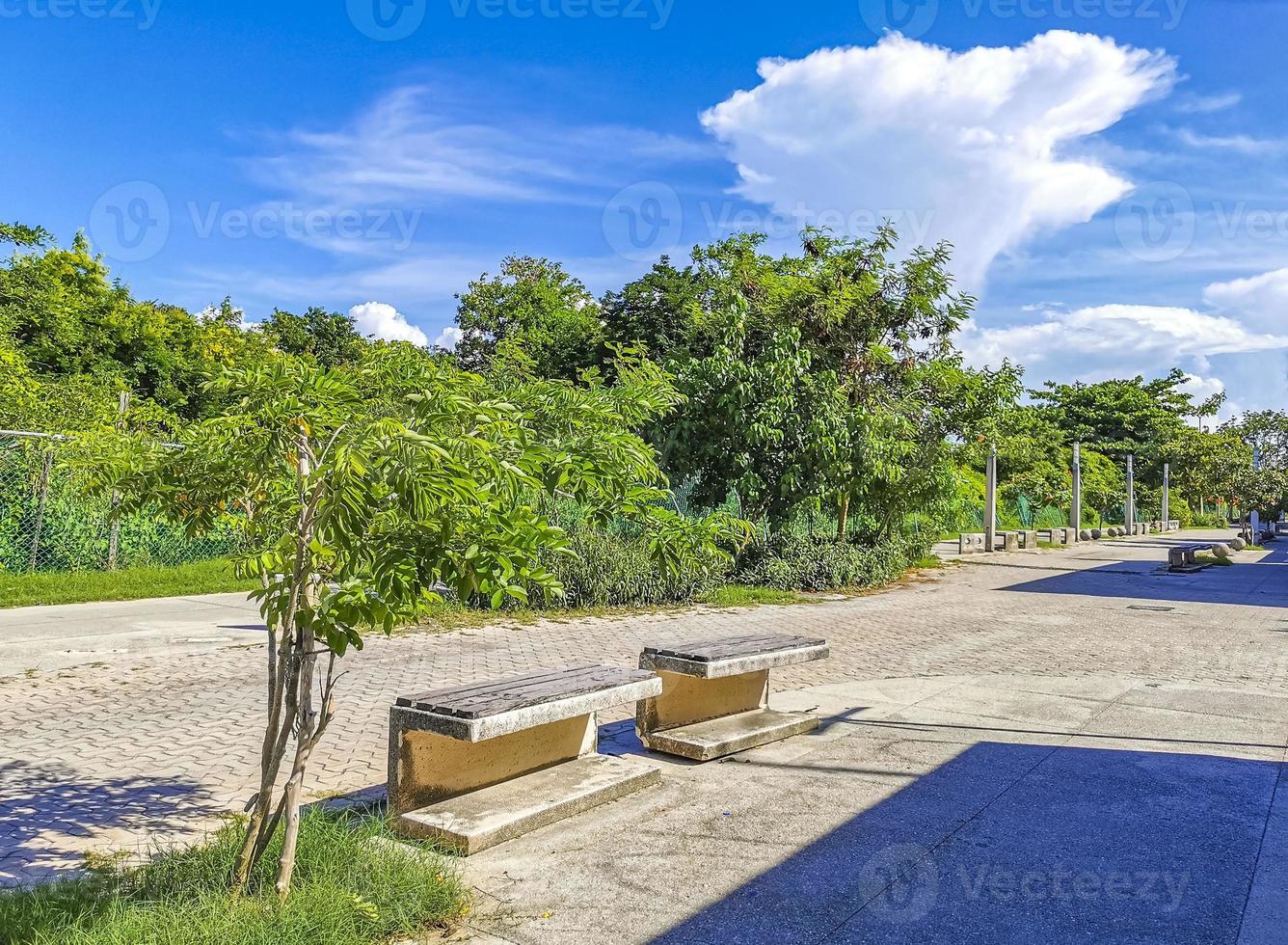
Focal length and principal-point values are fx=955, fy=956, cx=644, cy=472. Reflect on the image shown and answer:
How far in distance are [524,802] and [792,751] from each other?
2.12 m

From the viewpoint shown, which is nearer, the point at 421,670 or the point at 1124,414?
the point at 421,670

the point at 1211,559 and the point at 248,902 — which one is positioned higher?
the point at 1211,559

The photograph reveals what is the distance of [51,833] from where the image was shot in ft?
14.5

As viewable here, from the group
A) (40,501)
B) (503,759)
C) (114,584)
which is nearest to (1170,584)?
(503,759)

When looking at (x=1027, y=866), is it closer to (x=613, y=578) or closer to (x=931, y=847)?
(x=931, y=847)

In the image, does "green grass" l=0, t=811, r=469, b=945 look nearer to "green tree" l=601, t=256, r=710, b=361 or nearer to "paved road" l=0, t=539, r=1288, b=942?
"paved road" l=0, t=539, r=1288, b=942

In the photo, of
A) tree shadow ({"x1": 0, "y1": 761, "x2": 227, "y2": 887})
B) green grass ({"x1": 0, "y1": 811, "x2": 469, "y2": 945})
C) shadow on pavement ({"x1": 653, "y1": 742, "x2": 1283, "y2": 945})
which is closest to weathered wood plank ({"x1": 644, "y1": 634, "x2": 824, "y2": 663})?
shadow on pavement ({"x1": 653, "y1": 742, "x2": 1283, "y2": 945})

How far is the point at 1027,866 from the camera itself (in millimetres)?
4121

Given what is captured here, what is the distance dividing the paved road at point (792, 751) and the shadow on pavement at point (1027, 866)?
2cm

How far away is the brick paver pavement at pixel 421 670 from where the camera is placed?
4.97 metres

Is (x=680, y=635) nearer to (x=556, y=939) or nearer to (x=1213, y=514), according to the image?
(x=556, y=939)

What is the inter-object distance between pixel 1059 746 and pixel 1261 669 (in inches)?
182

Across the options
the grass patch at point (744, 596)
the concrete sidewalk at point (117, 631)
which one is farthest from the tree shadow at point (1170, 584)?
the concrete sidewalk at point (117, 631)

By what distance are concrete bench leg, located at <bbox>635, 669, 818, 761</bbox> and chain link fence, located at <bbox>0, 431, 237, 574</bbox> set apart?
9239 millimetres
